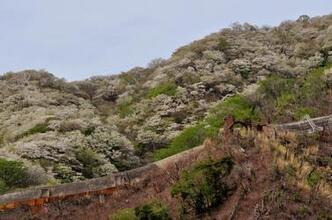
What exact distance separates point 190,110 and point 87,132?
878 cm

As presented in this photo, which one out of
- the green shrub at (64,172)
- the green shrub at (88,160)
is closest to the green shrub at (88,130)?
the green shrub at (88,160)

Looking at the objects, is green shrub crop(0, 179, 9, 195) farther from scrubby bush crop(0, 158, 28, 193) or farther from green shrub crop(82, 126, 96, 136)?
green shrub crop(82, 126, 96, 136)

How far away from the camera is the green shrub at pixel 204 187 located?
16891 mm

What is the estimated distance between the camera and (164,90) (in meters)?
46.3

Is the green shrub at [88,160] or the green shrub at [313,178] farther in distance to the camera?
the green shrub at [88,160]

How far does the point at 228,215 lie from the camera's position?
1599cm

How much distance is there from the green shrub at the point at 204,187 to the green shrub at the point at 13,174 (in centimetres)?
1046

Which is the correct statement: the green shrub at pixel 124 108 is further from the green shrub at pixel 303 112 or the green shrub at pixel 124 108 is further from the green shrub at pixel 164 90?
the green shrub at pixel 303 112

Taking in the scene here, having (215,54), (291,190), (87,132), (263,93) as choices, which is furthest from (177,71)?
(291,190)

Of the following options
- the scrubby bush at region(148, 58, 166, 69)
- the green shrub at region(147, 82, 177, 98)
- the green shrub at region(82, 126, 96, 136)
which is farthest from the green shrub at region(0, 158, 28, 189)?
the scrubby bush at region(148, 58, 166, 69)

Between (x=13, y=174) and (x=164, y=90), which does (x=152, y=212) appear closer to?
(x=13, y=174)

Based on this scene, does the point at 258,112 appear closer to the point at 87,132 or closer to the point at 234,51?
the point at 87,132

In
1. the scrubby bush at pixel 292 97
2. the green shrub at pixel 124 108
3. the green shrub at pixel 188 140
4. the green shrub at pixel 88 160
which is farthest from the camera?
the green shrub at pixel 124 108

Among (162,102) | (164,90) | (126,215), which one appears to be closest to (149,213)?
(126,215)
